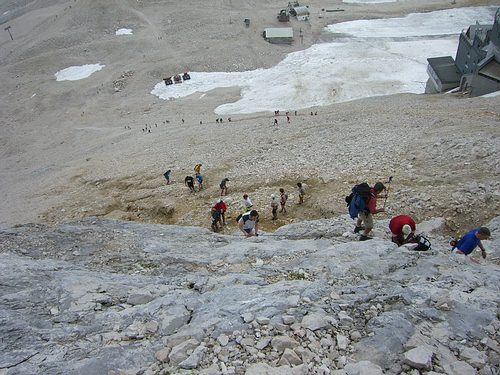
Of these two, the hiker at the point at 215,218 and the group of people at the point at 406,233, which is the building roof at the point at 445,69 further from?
the group of people at the point at 406,233

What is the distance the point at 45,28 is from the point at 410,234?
96249mm

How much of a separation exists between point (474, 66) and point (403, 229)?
120ft

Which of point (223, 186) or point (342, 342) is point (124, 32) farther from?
point (342, 342)

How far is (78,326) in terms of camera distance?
8.96 m

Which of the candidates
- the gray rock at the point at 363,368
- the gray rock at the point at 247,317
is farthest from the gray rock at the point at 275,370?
the gray rock at the point at 247,317

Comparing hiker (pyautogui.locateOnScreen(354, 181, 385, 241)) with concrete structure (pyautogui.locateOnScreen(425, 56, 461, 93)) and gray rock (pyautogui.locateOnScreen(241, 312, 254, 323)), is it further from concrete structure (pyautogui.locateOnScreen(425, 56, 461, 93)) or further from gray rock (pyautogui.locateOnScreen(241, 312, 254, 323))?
concrete structure (pyautogui.locateOnScreen(425, 56, 461, 93))

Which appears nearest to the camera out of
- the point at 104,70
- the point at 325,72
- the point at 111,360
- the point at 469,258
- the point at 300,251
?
the point at 111,360

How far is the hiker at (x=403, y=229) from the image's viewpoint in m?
12.1

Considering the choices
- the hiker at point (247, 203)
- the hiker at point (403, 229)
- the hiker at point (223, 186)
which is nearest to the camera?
the hiker at point (403, 229)

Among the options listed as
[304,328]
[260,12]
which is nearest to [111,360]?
[304,328]

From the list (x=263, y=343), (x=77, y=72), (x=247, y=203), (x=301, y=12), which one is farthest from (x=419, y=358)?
(x=301, y=12)

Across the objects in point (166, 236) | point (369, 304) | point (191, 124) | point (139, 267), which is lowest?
point (191, 124)

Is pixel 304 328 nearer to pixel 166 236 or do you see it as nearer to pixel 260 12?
pixel 166 236

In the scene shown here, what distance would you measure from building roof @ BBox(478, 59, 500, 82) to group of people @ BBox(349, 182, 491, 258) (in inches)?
1260
